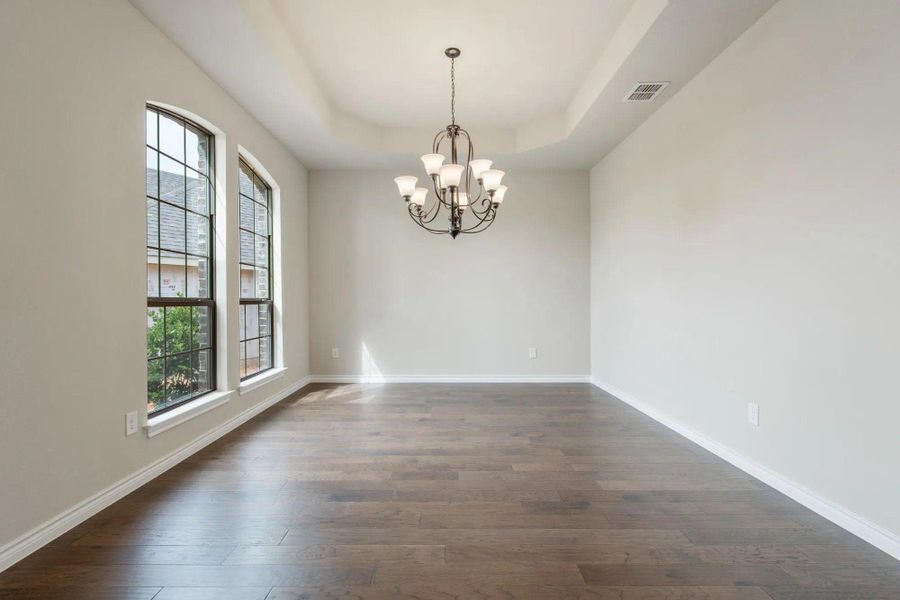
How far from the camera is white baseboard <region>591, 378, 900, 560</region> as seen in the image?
1.73 meters

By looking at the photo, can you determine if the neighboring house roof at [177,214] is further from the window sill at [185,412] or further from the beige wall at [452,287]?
the beige wall at [452,287]

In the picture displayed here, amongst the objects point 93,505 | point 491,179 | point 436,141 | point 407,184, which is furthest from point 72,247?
point 436,141

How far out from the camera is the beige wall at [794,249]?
1769 mm

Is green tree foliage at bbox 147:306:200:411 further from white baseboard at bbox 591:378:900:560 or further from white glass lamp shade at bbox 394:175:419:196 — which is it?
white baseboard at bbox 591:378:900:560

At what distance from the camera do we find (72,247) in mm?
1926

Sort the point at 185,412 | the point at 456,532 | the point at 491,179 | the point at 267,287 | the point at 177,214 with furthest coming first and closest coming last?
the point at 267,287 → the point at 491,179 → the point at 177,214 → the point at 185,412 → the point at 456,532

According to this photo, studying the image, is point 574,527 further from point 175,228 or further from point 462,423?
point 175,228

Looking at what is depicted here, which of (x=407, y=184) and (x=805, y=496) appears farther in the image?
(x=407, y=184)

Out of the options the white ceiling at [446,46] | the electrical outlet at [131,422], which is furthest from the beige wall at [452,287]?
the electrical outlet at [131,422]

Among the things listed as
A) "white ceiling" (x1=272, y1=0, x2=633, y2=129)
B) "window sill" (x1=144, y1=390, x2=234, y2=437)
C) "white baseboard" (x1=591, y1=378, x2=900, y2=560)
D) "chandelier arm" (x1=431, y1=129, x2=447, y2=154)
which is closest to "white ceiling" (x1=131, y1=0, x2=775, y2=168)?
"white ceiling" (x1=272, y1=0, x2=633, y2=129)

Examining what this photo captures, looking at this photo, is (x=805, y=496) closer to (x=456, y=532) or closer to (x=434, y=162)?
(x=456, y=532)

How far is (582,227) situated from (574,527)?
3.95 metres

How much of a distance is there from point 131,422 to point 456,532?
1807 millimetres

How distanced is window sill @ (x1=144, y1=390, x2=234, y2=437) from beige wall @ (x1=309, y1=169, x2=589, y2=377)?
6.66 ft
